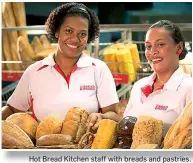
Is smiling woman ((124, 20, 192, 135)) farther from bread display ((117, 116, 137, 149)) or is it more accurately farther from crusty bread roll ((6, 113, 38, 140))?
crusty bread roll ((6, 113, 38, 140))

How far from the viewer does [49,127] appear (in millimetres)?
1147

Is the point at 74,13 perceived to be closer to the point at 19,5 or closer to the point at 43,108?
the point at 43,108

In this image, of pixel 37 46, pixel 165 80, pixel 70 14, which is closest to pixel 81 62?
pixel 70 14

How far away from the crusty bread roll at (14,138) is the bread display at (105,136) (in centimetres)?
19

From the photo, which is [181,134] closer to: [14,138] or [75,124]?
[75,124]

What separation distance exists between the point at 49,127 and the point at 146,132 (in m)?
0.30

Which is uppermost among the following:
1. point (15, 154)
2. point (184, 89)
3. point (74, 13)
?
point (74, 13)

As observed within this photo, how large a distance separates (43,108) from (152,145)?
56 centimetres

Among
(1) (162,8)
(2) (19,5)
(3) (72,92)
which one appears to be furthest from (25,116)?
(1) (162,8)

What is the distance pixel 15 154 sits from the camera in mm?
1106

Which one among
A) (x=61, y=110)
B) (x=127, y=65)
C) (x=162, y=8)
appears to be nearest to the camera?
(x=61, y=110)

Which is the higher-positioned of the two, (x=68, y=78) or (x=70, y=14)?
(x=70, y=14)

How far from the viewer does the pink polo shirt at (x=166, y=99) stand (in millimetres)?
1242

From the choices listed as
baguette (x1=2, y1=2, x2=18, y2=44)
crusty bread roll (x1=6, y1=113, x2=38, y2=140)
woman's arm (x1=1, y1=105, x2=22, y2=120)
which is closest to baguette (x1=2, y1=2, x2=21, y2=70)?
baguette (x1=2, y1=2, x2=18, y2=44)
